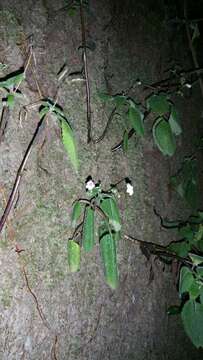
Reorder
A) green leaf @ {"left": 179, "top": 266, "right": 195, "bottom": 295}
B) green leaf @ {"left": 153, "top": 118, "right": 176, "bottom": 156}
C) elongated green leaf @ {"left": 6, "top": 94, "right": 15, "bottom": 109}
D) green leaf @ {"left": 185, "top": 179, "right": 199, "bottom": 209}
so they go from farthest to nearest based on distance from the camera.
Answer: green leaf @ {"left": 185, "top": 179, "right": 199, "bottom": 209}, green leaf @ {"left": 153, "top": 118, "right": 176, "bottom": 156}, green leaf @ {"left": 179, "top": 266, "right": 195, "bottom": 295}, elongated green leaf @ {"left": 6, "top": 94, "right": 15, "bottom": 109}

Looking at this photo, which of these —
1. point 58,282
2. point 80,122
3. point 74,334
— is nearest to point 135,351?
point 74,334

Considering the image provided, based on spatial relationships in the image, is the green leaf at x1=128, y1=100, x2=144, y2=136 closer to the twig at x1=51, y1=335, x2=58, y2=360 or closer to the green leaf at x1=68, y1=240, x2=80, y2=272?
the green leaf at x1=68, y1=240, x2=80, y2=272

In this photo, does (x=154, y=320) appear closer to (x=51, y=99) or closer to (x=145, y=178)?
(x=145, y=178)

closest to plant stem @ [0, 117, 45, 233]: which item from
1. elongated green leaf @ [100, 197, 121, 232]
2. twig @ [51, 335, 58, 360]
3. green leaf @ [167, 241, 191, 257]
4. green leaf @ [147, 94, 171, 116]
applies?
elongated green leaf @ [100, 197, 121, 232]

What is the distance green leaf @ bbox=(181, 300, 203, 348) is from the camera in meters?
0.96

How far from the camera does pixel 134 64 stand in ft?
4.29

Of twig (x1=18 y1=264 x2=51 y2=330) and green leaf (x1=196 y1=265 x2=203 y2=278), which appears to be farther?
green leaf (x1=196 y1=265 x2=203 y2=278)

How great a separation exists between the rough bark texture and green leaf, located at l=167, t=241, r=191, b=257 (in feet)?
0.15

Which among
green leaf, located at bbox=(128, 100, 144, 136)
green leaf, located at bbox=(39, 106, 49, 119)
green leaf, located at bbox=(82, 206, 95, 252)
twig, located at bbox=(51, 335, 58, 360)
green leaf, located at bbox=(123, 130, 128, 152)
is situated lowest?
twig, located at bbox=(51, 335, 58, 360)

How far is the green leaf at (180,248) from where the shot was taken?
4.19ft

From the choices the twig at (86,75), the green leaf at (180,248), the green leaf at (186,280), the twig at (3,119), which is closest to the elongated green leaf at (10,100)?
the twig at (3,119)

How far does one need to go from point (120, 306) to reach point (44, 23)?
913 millimetres

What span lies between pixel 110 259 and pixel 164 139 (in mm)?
446

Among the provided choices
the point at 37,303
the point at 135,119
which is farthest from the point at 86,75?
the point at 37,303
